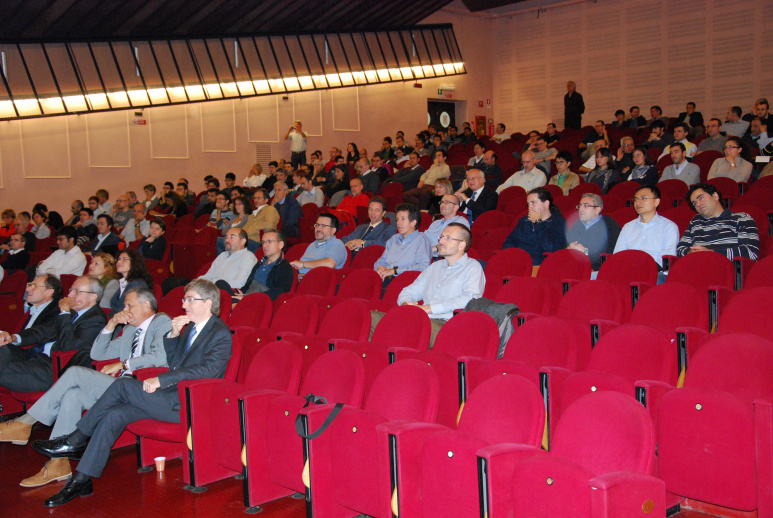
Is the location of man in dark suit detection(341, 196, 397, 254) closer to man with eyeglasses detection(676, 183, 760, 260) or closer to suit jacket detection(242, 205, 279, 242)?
suit jacket detection(242, 205, 279, 242)

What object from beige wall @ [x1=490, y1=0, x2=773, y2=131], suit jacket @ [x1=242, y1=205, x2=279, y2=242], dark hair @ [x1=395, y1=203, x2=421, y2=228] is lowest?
dark hair @ [x1=395, y1=203, x2=421, y2=228]

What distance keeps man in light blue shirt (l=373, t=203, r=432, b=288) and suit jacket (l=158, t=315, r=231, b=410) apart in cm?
167

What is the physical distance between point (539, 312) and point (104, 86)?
9425 mm

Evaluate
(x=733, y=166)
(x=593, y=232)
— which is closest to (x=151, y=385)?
(x=593, y=232)

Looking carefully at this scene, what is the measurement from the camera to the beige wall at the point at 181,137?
34.8 feet

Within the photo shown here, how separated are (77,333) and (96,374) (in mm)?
750

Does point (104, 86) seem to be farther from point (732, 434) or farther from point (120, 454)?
point (732, 434)

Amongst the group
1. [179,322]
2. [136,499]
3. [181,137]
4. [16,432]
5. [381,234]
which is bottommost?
[136,499]

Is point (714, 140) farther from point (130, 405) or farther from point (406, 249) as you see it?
point (130, 405)

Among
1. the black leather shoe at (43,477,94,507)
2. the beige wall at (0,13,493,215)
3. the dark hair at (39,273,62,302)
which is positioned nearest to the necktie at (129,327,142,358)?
the black leather shoe at (43,477,94,507)

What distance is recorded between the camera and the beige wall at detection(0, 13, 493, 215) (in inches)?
418

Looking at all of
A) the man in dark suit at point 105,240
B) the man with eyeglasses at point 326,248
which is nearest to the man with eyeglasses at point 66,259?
the man in dark suit at point 105,240

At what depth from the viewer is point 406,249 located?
4.98m

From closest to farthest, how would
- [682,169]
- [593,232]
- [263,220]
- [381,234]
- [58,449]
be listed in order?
[58,449], [593,232], [381,234], [682,169], [263,220]
